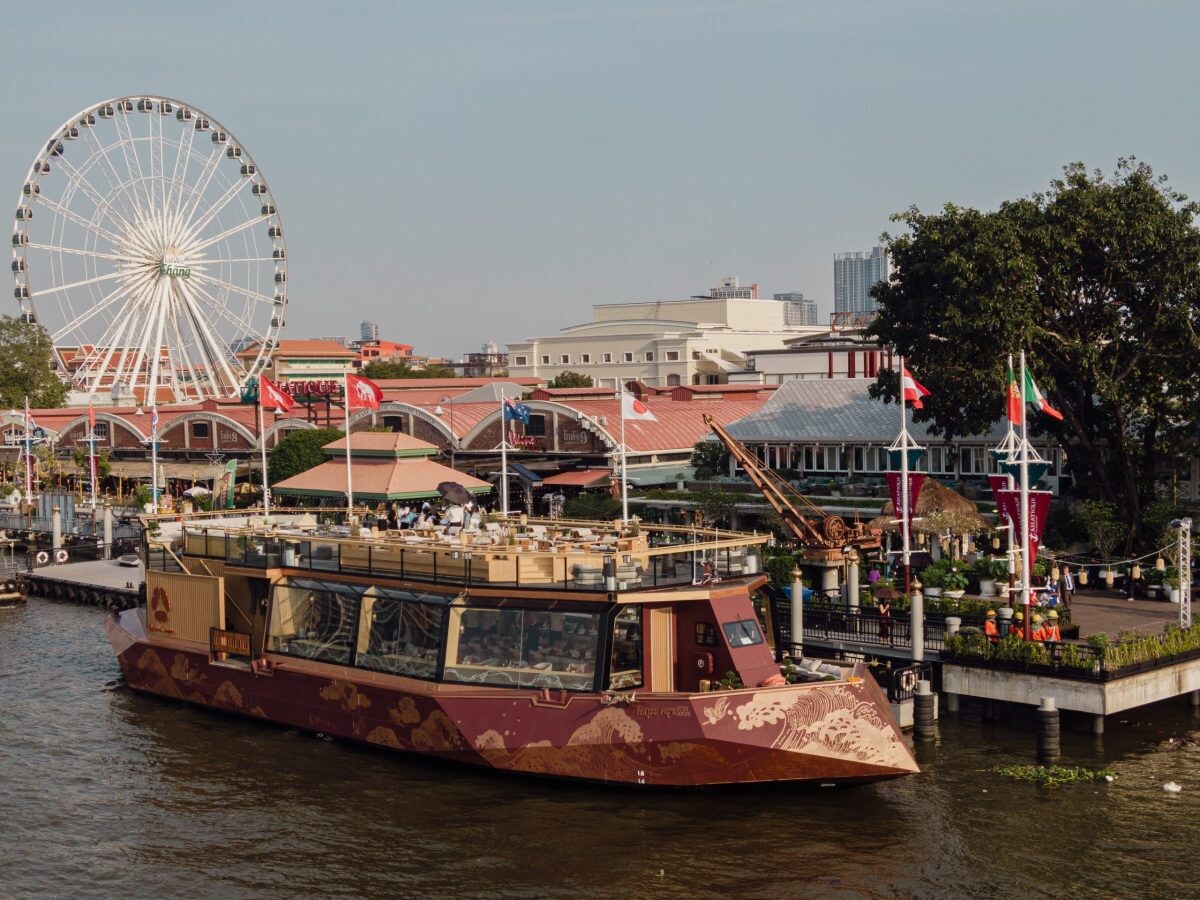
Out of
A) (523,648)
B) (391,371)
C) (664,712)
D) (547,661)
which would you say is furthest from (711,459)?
(391,371)

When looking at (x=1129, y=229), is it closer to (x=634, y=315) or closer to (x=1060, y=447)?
(x=1060, y=447)

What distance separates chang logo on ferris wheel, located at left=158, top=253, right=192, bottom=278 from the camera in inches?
3142

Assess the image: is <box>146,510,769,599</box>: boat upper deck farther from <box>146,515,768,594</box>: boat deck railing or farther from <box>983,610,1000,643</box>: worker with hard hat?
<box>983,610,1000,643</box>: worker with hard hat

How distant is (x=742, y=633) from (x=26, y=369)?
85.0 meters

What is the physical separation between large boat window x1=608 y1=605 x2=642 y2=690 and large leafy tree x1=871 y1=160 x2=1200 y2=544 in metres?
20.2

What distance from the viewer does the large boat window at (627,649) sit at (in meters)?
24.0

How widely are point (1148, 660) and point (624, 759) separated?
11.6 metres

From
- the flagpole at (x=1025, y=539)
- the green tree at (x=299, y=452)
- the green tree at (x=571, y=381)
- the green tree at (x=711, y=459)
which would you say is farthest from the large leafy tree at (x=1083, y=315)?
the green tree at (x=571, y=381)

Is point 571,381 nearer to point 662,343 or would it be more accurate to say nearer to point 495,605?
point 662,343

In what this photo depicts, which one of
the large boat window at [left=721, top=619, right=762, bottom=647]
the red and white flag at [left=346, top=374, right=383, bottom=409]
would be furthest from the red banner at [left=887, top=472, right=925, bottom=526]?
the red and white flag at [left=346, top=374, right=383, bottom=409]

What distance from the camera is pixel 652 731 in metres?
23.2

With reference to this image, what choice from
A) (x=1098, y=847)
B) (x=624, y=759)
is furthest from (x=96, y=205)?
(x=1098, y=847)

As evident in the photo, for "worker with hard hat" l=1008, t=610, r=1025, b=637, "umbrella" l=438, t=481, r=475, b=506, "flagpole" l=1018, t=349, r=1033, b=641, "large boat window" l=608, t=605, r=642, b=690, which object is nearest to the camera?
"large boat window" l=608, t=605, r=642, b=690

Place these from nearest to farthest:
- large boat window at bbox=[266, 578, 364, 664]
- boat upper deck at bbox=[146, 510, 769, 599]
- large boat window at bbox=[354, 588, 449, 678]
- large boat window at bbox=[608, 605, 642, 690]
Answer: large boat window at bbox=[608, 605, 642, 690], boat upper deck at bbox=[146, 510, 769, 599], large boat window at bbox=[354, 588, 449, 678], large boat window at bbox=[266, 578, 364, 664]
